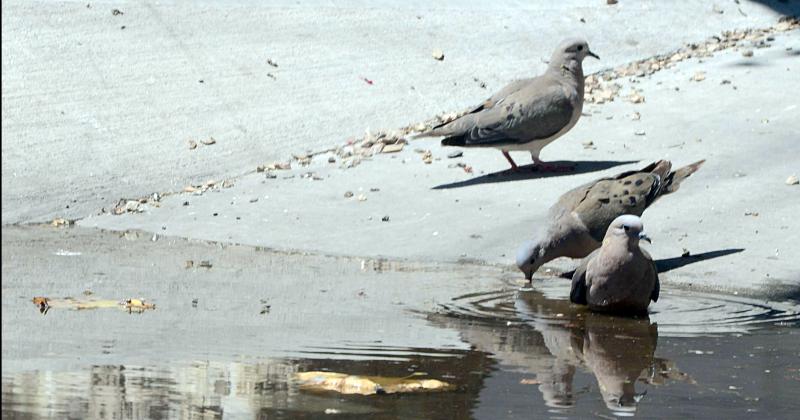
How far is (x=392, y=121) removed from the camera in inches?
415

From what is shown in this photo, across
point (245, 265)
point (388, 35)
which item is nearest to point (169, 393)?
point (245, 265)

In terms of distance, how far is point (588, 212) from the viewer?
297 inches

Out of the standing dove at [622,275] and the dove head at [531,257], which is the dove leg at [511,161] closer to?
the dove head at [531,257]

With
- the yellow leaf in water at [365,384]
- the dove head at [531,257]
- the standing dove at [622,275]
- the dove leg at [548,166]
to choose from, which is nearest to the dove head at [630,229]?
the standing dove at [622,275]

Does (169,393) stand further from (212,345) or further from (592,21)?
(592,21)

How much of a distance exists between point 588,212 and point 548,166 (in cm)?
221

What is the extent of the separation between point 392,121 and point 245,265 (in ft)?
10.4

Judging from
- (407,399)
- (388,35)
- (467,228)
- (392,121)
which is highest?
(388,35)

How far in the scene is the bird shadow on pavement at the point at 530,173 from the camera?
9.48 m

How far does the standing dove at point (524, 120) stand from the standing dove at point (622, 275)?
10.00ft

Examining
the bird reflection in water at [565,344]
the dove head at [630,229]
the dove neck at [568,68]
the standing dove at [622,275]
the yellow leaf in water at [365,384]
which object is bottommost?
the yellow leaf in water at [365,384]

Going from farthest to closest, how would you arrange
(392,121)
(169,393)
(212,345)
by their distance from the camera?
1. (392,121)
2. (212,345)
3. (169,393)

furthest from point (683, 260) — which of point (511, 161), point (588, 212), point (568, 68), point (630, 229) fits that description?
point (568, 68)

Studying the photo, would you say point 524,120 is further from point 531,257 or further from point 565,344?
point 565,344
